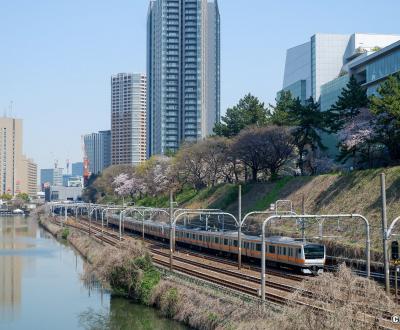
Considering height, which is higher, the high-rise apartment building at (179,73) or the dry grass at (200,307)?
the high-rise apartment building at (179,73)

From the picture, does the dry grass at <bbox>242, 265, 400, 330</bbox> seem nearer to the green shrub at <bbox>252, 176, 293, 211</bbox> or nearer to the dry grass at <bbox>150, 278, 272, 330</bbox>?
the dry grass at <bbox>150, 278, 272, 330</bbox>

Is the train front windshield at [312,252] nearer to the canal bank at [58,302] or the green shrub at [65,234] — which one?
the canal bank at [58,302]

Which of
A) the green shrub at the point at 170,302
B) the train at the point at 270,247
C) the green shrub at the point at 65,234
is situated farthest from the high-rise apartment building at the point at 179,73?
the green shrub at the point at 170,302

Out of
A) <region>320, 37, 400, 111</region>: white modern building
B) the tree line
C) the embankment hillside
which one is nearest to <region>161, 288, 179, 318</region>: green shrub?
the embankment hillside

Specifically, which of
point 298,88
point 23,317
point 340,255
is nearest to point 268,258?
point 340,255

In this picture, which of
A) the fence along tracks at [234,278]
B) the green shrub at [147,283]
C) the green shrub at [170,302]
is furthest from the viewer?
the green shrub at [147,283]

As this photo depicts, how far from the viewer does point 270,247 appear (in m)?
43.4

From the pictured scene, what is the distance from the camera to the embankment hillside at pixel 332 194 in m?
47.7

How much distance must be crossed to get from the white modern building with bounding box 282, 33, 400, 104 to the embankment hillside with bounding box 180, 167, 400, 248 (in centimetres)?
4500

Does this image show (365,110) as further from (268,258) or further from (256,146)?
(268,258)

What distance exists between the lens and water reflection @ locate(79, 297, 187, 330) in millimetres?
32494

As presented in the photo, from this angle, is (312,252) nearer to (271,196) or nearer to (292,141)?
(271,196)

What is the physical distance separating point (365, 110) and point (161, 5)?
430ft

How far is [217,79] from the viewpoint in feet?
634
